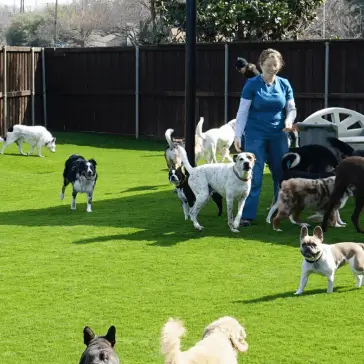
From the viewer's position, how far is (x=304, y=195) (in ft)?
37.8

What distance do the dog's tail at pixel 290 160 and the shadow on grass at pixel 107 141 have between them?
9802 mm

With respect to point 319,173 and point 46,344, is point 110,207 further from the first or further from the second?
point 46,344

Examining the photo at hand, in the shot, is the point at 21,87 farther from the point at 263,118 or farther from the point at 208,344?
the point at 208,344

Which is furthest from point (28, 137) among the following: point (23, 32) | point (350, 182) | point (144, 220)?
point (23, 32)

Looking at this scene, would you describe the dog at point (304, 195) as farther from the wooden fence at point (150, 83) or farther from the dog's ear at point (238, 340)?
the wooden fence at point (150, 83)

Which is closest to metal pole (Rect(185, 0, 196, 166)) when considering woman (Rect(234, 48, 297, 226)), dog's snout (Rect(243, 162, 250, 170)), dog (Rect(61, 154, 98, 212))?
dog (Rect(61, 154, 98, 212))

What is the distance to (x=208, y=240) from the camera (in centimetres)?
1105

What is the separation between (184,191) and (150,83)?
12.1m

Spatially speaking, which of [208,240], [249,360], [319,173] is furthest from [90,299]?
[319,173]

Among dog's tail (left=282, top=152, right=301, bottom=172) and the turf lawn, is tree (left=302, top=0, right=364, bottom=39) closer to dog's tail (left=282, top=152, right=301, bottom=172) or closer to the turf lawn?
dog's tail (left=282, top=152, right=301, bottom=172)

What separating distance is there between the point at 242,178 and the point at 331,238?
119cm

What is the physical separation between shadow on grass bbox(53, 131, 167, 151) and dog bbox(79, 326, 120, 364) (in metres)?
16.3

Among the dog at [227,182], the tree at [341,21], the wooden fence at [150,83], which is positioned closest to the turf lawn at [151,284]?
the dog at [227,182]

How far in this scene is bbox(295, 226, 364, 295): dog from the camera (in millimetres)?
8258
